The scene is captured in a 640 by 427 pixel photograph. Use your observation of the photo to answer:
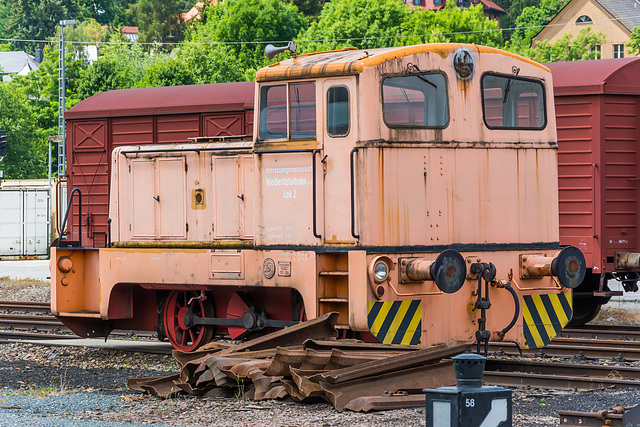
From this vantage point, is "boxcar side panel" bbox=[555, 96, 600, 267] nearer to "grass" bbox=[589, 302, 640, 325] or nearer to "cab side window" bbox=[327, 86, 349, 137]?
"grass" bbox=[589, 302, 640, 325]

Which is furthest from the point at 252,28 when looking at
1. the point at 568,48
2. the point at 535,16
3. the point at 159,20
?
the point at 535,16

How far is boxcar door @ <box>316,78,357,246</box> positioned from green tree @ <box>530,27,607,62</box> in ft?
194

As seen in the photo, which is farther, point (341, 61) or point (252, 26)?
point (252, 26)

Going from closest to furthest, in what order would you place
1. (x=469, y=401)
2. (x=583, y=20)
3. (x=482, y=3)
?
(x=469, y=401), (x=583, y=20), (x=482, y=3)

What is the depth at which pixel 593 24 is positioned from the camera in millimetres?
72875

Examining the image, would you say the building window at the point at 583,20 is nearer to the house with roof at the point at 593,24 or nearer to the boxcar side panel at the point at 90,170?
the house with roof at the point at 593,24

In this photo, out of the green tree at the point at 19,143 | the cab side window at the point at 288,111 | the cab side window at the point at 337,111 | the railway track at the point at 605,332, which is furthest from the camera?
the green tree at the point at 19,143

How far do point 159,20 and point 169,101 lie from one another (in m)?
80.8

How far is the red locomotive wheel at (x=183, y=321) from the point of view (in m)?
10.8

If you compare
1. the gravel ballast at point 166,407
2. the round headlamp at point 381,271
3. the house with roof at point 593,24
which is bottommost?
the gravel ballast at point 166,407

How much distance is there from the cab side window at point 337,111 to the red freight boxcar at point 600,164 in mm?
6182

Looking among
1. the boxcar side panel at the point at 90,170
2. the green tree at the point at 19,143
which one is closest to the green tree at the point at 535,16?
the green tree at the point at 19,143

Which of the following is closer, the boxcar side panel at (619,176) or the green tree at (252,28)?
the boxcar side panel at (619,176)

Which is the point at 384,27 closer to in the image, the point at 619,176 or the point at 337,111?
the point at 619,176
